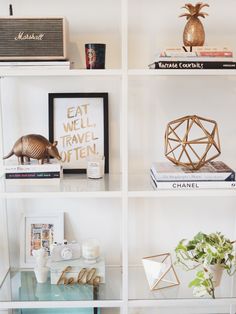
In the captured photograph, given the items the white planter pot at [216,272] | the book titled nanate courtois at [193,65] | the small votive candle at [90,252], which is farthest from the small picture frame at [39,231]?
the book titled nanate courtois at [193,65]

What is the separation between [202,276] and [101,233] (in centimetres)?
48

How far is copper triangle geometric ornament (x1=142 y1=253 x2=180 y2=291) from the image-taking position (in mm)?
1585

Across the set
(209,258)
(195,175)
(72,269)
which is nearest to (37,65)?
(195,175)

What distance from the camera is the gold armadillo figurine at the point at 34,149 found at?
58.8 inches

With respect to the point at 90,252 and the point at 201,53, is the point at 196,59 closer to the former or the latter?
the point at 201,53

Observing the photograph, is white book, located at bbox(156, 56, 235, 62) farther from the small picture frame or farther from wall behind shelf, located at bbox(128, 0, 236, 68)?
the small picture frame

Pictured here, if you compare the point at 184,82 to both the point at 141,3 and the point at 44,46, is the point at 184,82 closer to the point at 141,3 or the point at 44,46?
the point at 141,3

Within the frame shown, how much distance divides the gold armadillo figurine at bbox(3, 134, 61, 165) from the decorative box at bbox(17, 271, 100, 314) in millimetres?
477

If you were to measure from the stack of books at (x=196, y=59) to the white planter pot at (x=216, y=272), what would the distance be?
2.25 feet

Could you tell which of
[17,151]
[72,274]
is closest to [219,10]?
[17,151]

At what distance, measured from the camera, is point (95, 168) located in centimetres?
156

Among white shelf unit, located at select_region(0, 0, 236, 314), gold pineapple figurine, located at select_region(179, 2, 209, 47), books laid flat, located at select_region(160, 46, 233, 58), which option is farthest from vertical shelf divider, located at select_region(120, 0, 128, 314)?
gold pineapple figurine, located at select_region(179, 2, 209, 47)

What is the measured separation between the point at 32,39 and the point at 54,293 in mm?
914

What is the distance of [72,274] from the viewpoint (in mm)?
1558
